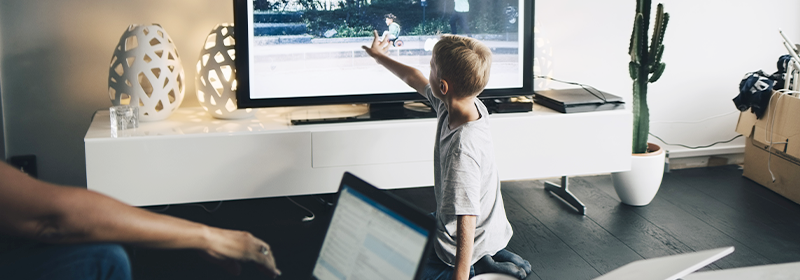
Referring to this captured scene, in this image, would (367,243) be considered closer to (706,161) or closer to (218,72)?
(218,72)

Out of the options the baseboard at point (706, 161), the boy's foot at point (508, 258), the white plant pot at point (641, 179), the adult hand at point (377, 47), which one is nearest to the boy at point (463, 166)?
the boy's foot at point (508, 258)

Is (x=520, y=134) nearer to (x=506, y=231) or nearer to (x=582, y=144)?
(x=582, y=144)

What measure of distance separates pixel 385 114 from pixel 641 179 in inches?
47.8

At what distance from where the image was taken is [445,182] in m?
1.55

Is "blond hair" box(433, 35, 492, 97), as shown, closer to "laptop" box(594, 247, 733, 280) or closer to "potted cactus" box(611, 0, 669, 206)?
"laptop" box(594, 247, 733, 280)

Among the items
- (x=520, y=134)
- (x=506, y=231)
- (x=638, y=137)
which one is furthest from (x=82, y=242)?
(x=638, y=137)

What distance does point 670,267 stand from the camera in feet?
3.03

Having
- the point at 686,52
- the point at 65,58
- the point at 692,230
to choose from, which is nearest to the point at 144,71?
the point at 65,58

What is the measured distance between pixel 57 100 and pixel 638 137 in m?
2.53

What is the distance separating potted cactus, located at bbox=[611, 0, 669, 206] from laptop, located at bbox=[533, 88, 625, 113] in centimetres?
21

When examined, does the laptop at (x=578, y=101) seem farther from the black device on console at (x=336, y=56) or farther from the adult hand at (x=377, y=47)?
the adult hand at (x=377, y=47)

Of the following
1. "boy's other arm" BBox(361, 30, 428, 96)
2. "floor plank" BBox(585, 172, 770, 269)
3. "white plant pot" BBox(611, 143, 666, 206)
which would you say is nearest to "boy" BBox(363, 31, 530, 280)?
"boy's other arm" BBox(361, 30, 428, 96)

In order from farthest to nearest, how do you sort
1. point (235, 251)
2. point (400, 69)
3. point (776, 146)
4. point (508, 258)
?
1. point (776, 146)
2. point (400, 69)
3. point (508, 258)
4. point (235, 251)

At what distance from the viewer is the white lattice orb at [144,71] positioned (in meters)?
2.24
